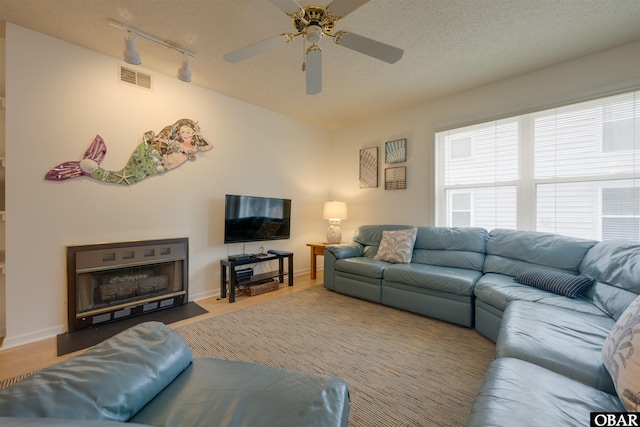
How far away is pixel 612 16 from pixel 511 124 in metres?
1.15

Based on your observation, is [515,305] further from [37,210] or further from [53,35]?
[53,35]

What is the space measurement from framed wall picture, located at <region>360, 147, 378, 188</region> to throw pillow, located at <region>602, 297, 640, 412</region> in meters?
3.33

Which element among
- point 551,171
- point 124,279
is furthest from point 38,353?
point 551,171

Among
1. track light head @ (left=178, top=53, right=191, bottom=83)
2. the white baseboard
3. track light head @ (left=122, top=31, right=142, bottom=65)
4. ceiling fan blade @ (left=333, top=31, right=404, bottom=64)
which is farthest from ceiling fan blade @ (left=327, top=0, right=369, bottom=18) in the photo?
the white baseboard

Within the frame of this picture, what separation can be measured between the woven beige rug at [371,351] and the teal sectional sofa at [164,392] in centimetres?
65

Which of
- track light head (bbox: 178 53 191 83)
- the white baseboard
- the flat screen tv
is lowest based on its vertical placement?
the white baseboard

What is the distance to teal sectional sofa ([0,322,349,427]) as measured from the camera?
2.41 ft

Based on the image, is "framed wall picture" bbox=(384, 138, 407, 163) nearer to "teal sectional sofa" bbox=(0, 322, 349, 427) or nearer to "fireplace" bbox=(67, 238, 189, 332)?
"fireplace" bbox=(67, 238, 189, 332)

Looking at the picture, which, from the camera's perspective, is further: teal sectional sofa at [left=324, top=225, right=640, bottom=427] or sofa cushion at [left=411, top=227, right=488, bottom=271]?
sofa cushion at [left=411, top=227, right=488, bottom=271]

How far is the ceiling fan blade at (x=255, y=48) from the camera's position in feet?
5.81

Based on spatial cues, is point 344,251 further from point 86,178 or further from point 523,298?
point 86,178

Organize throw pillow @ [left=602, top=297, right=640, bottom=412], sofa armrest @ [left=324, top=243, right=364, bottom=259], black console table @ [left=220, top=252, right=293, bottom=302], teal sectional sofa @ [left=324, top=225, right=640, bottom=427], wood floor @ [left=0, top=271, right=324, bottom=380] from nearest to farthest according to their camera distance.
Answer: throw pillow @ [left=602, top=297, right=640, bottom=412] < teal sectional sofa @ [left=324, top=225, right=640, bottom=427] < wood floor @ [left=0, top=271, right=324, bottom=380] < black console table @ [left=220, top=252, right=293, bottom=302] < sofa armrest @ [left=324, top=243, right=364, bottom=259]

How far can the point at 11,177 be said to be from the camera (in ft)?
7.02

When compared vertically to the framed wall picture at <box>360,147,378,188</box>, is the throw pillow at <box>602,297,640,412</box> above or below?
below
